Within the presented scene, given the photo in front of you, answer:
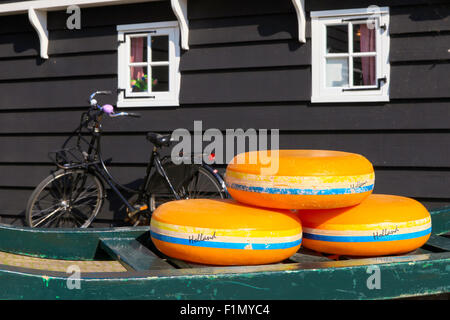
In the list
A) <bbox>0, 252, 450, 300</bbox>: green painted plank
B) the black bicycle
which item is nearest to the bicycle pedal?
the black bicycle

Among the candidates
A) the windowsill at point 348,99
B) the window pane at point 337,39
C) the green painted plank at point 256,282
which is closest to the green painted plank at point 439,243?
the green painted plank at point 256,282

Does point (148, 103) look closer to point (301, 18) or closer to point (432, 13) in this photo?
point (301, 18)

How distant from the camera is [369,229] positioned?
185 centimetres

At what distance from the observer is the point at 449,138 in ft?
11.3

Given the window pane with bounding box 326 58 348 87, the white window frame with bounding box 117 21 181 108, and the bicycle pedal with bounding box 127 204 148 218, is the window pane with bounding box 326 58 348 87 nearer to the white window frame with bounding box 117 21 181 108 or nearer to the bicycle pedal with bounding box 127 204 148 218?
the white window frame with bounding box 117 21 181 108

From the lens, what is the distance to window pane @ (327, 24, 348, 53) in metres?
3.98

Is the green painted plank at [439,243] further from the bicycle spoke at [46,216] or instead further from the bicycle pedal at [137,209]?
the bicycle spoke at [46,216]

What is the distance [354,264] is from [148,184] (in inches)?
96.6

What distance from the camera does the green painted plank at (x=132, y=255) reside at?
1836mm

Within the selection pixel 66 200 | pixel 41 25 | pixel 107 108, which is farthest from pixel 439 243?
pixel 41 25

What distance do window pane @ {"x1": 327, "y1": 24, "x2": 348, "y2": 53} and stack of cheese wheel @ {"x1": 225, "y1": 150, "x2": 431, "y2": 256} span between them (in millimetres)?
2242

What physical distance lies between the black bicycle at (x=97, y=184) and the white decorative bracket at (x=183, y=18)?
72 centimetres

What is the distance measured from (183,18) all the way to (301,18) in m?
0.96
